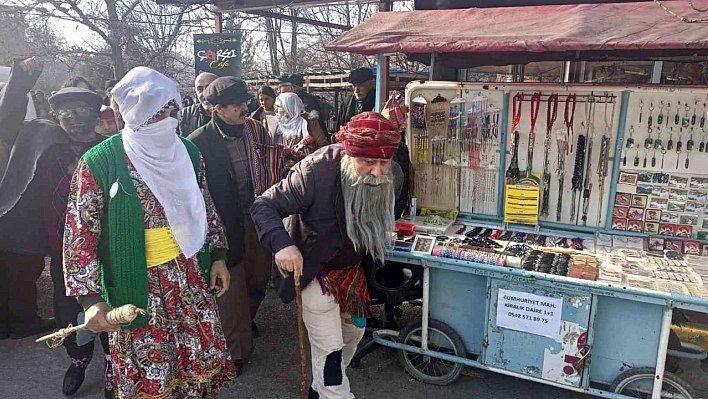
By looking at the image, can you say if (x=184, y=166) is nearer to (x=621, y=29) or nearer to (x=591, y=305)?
(x=591, y=305)

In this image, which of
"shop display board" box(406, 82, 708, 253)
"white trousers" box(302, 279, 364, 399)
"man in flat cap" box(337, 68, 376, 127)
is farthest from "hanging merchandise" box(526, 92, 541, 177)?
"man in flat cap" box(337, 68, 376, 127)

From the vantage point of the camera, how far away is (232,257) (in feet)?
10.4

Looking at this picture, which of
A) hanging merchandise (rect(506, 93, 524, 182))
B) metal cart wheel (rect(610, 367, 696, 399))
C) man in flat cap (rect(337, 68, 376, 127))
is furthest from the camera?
man in flat cap (rect(337, 68, 376, 127))

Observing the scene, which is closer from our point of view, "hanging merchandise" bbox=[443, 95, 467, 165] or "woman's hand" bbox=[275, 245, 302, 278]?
"woman's hand" bbox=[275, 245, 302, 278]

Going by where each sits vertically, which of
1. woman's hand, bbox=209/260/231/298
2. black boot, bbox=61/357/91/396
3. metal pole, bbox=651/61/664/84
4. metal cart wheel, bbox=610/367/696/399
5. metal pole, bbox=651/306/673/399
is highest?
metal pole, bbox=651/61/664/84

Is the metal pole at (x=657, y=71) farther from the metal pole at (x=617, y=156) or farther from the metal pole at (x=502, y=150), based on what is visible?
the metal pole at (x=502, y=150)

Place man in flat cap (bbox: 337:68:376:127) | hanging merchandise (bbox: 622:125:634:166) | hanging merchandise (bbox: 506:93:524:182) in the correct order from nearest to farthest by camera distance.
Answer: hanging merchandise (bbox: 622:125:634:166) < hanging merchandise (bbox: 506:93:524:182) < man in flat cap (bbox: 337:68:376:127)

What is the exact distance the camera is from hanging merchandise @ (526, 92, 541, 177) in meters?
3.24

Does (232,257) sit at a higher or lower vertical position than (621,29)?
lower

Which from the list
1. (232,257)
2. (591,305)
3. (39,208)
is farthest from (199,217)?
(591,305)

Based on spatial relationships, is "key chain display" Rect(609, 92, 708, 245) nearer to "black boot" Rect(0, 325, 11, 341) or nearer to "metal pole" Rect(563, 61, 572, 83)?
"metal pole" Rect(563, 61, 572, 83)

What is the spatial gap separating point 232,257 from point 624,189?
242 cm

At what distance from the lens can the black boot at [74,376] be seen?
3.12 m

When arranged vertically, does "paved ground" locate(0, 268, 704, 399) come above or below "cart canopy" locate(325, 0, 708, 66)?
below
